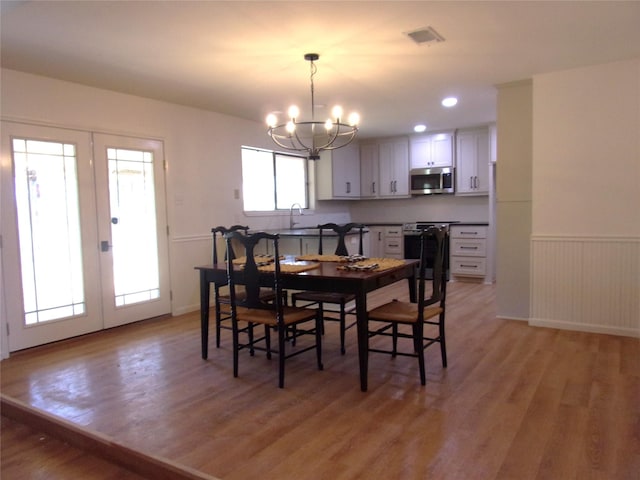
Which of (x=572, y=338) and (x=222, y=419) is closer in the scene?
(x=222, y=419)

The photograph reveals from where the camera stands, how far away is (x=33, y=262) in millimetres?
3857

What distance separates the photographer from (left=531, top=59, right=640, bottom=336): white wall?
3.88m

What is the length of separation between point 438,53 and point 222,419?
3.01 m

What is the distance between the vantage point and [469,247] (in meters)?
6.78

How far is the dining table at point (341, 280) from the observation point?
2801 mm

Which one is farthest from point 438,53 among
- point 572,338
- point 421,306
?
point 572,338

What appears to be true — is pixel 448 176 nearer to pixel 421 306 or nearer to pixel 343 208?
pixel 343 208

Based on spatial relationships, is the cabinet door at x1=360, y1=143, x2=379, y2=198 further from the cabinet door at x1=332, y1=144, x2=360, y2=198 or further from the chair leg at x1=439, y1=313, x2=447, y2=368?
the chair leg at x1=439, y1=313, x2=447, y2=368

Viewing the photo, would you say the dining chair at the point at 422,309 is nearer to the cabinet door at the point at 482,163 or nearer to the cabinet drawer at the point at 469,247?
the cabinet drawer at the point at 469,247

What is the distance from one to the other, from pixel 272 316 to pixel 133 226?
2.32 meters

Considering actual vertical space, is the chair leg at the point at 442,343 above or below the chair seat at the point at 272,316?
below

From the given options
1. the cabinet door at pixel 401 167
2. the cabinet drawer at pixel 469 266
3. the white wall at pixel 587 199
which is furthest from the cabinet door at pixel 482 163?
the white wall at pixel 587 199

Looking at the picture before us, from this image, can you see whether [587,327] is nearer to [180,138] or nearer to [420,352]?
[420,352]

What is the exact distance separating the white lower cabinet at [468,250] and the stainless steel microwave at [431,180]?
2.15 feet
